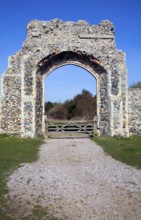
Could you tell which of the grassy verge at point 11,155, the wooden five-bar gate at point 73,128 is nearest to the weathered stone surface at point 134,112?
A: the wooden five-bar gate at point 73,128

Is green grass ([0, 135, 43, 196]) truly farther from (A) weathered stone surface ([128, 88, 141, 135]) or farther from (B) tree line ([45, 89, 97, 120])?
(B) tree line ([45, 89, 97, 120])

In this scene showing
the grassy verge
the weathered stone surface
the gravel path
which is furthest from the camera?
the weathered stone surface

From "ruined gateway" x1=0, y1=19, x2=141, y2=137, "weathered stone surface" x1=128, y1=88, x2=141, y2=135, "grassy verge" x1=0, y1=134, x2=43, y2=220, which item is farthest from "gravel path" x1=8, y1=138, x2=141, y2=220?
"weathered stone surface" x1=128, y1=88, x2=141, y2=135

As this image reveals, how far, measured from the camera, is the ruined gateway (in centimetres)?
1828

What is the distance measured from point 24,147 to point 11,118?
452 centimetres

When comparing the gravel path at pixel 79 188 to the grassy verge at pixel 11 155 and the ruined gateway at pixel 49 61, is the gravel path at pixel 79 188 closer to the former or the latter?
the grassy verge at pixel 11 155

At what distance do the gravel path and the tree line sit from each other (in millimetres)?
22129

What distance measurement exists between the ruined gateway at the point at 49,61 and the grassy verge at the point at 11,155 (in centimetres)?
138

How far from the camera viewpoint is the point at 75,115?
114 ft

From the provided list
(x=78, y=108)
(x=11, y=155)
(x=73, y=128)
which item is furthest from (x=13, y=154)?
(x=78, y=108)

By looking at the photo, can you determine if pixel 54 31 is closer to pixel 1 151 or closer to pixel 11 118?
pixel 11 118

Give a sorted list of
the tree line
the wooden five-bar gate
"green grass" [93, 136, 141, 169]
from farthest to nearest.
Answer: the tree line, the wooden five-bar gate, "green grass" [93, 136, 141, 169]

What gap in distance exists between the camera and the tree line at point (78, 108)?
110ft

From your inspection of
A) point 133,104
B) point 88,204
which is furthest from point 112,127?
point 88,204
